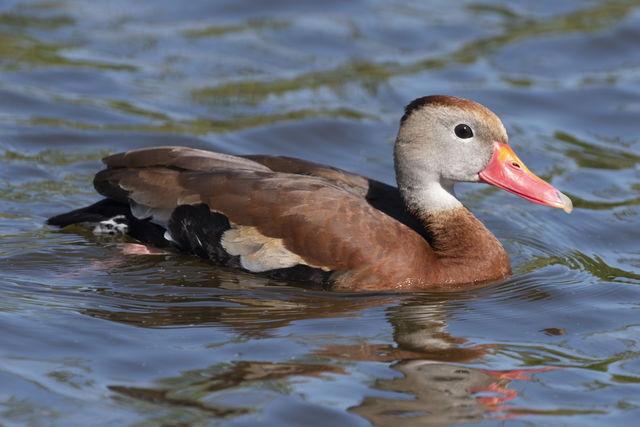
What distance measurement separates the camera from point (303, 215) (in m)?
6.94

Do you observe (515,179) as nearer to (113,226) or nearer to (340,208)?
(340,208)

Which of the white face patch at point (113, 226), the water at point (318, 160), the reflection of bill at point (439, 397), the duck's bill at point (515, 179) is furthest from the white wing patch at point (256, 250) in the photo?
the duck's bill at point (515, 179)

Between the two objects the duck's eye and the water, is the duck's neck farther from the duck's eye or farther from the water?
the duck's eye

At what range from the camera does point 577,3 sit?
13.9 meters

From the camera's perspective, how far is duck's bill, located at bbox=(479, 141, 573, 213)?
24.0 feet

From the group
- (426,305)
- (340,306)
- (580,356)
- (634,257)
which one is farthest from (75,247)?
(634,257)

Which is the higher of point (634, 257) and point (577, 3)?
point (577, 3)

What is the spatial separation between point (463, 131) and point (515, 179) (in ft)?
1.69

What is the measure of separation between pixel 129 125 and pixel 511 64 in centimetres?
467

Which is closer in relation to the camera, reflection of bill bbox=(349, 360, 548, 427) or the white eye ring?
reflection of bill bbox=(349, 360, 548, 427)

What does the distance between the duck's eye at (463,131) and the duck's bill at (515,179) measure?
0.20 m

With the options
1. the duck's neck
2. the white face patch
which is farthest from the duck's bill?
the white face patch

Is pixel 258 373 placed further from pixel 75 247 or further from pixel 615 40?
pixel 615 40

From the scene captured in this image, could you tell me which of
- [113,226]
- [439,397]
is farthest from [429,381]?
[113,226]
